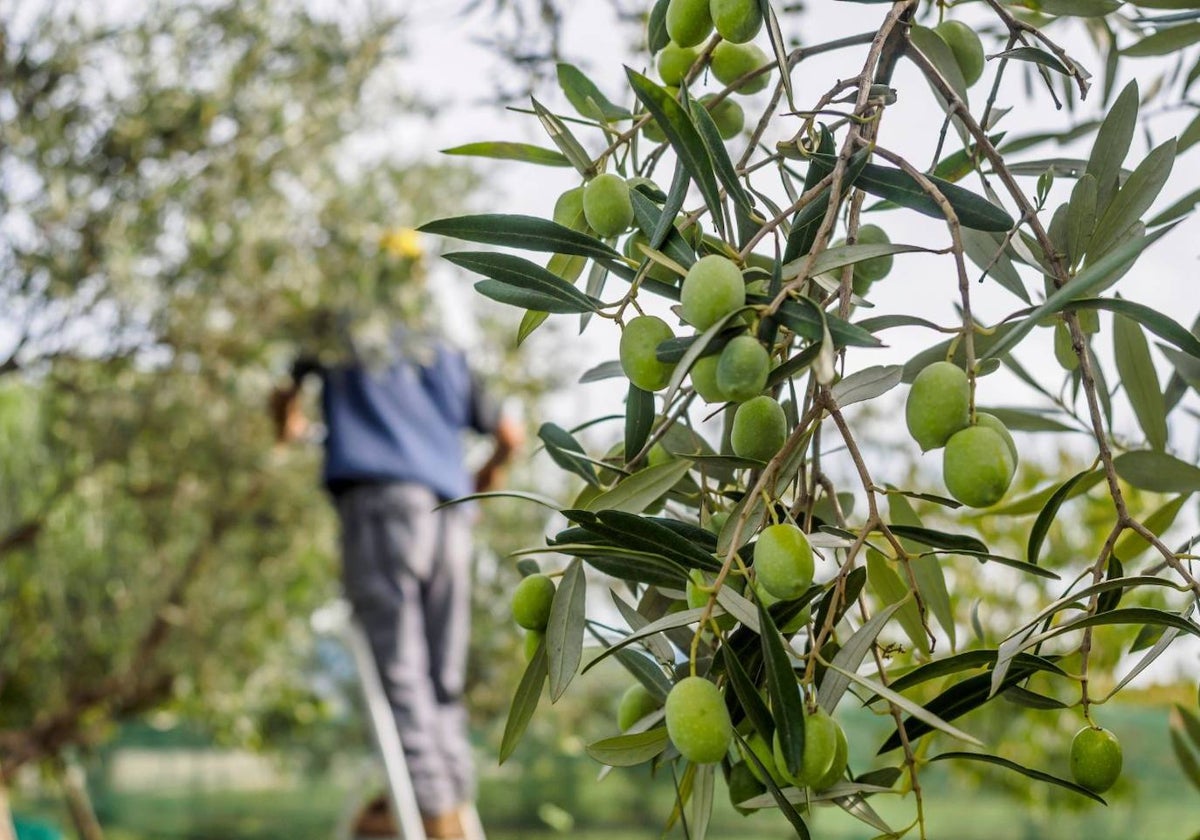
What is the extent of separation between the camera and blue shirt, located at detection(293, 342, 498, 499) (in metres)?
2.99

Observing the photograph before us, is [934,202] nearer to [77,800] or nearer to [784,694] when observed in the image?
[784,694]

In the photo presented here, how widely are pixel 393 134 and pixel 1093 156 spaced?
2729mm

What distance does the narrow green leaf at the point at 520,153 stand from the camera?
69 cm

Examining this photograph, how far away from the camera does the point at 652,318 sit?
531 millimetres

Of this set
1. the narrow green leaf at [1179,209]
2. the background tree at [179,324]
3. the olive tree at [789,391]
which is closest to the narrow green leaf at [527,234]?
the olive tree at [789,391]

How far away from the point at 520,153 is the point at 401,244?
2.16 metres

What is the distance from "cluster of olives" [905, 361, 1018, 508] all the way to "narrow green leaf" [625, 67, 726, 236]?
13cm

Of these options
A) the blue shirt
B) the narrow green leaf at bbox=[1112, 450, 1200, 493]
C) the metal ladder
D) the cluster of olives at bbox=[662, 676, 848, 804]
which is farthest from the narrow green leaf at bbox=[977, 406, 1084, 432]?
the blue shirt

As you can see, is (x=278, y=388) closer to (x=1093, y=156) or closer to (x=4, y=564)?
(x=4, y=564)

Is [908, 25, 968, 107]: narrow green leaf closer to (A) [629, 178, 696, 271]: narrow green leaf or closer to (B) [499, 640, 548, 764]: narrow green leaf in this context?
(A) [629, 178, 696, 271]: narrow green leaf

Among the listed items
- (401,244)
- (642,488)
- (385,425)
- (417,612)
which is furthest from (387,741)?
(642,488)

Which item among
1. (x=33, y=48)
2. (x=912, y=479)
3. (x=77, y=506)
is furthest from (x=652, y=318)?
(x=77, y=506)

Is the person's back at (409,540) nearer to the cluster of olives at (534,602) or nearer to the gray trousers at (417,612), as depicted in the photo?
the gray trousers at (417,612)

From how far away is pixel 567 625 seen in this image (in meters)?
0.60
